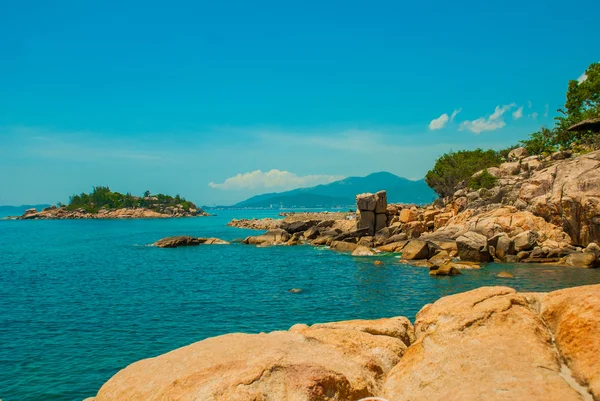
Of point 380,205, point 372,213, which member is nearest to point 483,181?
point 380,205

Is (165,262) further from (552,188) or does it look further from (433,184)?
(433,184)

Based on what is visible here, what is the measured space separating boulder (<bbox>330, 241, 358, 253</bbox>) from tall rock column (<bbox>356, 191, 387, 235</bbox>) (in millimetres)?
7631

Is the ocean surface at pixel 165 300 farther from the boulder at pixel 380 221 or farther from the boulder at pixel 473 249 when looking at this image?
the boulder at pixel 380 221

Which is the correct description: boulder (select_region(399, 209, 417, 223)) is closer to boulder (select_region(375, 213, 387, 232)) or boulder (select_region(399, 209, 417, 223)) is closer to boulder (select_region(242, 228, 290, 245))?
boulder (select_region(375, 213, 387, 232))

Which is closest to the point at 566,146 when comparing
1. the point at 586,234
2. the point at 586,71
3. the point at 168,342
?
the point at 586,71

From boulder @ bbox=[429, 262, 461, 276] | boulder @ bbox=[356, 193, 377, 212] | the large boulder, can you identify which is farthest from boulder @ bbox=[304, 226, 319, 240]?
the large boulder

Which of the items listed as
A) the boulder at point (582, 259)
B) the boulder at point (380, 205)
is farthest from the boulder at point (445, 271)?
the boulder at point (380, 205)

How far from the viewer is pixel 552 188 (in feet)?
166

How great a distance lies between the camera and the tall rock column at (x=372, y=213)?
230ft

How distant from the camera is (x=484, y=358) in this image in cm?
734

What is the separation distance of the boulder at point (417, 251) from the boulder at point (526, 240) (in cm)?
943

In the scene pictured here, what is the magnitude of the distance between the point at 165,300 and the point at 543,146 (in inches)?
3250

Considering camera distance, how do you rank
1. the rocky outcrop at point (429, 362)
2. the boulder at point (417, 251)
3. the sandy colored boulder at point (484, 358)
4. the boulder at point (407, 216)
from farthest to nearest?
the boulder at point (407, 216), the boulder at point (417, 251), the rocky outcrop at point (429, 362), the sandy colored boulder at point (484, 358)

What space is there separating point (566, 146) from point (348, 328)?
285ft
